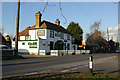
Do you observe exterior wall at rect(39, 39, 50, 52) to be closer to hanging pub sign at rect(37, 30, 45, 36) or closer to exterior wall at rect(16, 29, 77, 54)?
exterior wall at rect(16, 29, 77, 54)

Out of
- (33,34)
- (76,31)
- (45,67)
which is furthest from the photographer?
(76,31)

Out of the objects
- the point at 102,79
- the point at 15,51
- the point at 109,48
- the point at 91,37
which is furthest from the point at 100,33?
the point at 102,79

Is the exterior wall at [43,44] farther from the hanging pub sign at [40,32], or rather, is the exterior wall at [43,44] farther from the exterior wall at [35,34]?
the hanging pub sign at [40,32]

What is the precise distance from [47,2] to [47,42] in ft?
95.7

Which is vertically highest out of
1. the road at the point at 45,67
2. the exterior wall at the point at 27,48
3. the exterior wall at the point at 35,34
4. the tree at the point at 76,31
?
the tree at the point at 76,31

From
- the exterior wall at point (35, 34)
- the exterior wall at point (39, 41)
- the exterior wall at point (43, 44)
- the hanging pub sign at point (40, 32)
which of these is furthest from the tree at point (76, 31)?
the exterior wall at point (43, 44)

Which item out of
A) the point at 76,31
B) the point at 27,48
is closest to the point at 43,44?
the point at 27,48

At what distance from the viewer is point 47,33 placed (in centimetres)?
3406

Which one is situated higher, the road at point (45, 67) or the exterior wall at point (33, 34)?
the exterior wall at point (33, 34)

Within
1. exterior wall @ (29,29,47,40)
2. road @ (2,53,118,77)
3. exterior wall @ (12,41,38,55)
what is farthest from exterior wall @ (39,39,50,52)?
road @ (2,53,118,77)

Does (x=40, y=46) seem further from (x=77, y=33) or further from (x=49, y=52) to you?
(x=77, y=33)

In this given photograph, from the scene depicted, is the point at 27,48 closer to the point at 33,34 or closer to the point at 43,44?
the point at 43,44

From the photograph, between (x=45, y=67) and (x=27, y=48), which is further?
(x=27, y=48)

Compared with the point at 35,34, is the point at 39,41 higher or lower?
lower
